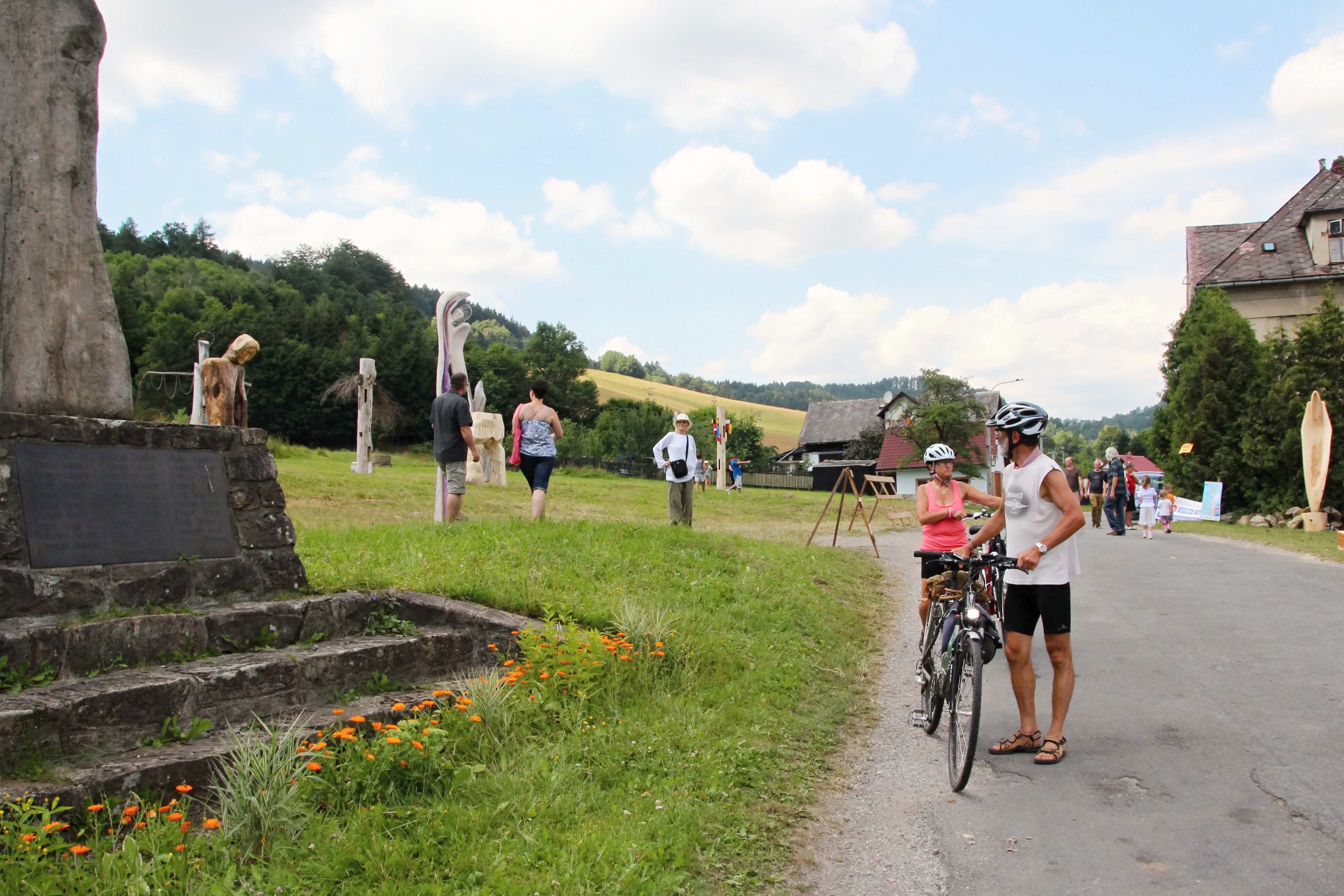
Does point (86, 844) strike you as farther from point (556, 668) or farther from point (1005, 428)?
point (1005, 428)

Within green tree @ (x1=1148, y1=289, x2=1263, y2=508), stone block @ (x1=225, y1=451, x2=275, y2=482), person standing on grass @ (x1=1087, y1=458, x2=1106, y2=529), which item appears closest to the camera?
stone block @ (x1=225, y1=451, x2=275, y2=482)

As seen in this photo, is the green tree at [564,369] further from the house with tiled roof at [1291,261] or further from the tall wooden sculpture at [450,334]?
the tall wooden sculpture at [450,334]

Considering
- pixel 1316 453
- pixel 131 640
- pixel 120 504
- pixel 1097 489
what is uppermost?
pixel 1316 453

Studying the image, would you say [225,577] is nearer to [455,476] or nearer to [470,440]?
[455,476]

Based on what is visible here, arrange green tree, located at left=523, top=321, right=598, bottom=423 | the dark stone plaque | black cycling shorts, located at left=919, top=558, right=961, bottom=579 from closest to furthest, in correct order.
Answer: the dark stone plaque → black cycling shorts, located at left=919, top=558, right=961, bottom=579 → green tree, located at left=523, top=321, right=598, bottom=423

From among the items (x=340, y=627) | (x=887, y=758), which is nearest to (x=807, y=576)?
(x=887, y=758)

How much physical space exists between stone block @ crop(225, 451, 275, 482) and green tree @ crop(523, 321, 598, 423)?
248 feet

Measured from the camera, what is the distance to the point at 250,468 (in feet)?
21.3

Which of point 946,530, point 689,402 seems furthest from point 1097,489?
point 689,402

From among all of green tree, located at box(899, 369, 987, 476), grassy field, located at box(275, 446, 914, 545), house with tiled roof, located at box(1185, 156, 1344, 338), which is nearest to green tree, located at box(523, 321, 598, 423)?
green tree, located at box(899, 369, 987, 476)

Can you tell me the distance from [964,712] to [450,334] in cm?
1019

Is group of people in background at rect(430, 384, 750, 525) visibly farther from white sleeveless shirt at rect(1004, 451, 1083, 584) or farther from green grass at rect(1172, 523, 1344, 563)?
green grass at rect(1172, 523, 1344, 563)

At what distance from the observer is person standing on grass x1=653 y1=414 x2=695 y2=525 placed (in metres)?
12.9

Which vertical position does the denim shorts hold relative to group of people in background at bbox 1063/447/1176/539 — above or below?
above
